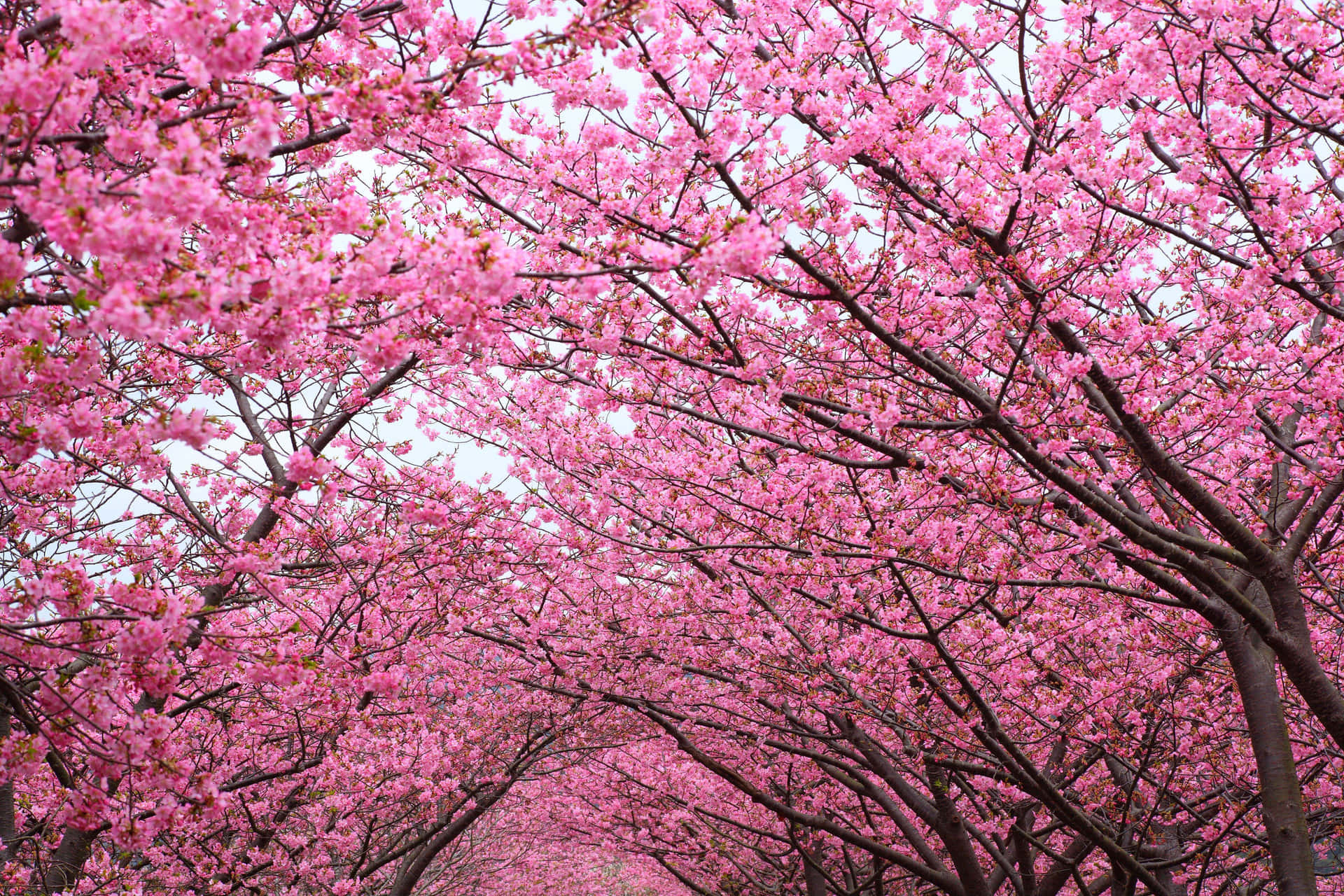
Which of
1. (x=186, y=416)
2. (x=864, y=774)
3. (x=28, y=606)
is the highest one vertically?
(x=864, y=774)

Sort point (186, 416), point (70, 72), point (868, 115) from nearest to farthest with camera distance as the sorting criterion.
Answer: point (70, 72)
point (186, 416)
point (868, 115)

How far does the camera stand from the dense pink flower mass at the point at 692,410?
332cm

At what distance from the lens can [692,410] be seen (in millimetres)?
5723

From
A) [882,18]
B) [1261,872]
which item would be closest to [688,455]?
[882,18]

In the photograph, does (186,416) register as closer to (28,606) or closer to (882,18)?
(28,606)

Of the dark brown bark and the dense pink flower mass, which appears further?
the dark brown bark

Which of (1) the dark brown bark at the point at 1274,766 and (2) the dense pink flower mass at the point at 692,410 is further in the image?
(1) the dark brown bark at the point at 1274,766

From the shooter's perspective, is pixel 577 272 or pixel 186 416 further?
pixel 577 272

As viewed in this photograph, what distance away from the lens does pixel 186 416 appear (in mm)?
3131

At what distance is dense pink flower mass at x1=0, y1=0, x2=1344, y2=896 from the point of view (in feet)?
10.9

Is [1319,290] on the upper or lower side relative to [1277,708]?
upper

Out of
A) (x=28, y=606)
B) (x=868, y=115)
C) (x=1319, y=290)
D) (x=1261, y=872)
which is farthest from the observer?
(x=1261, y=872)

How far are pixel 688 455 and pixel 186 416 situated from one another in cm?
639

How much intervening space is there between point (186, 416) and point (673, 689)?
8.24 metres
